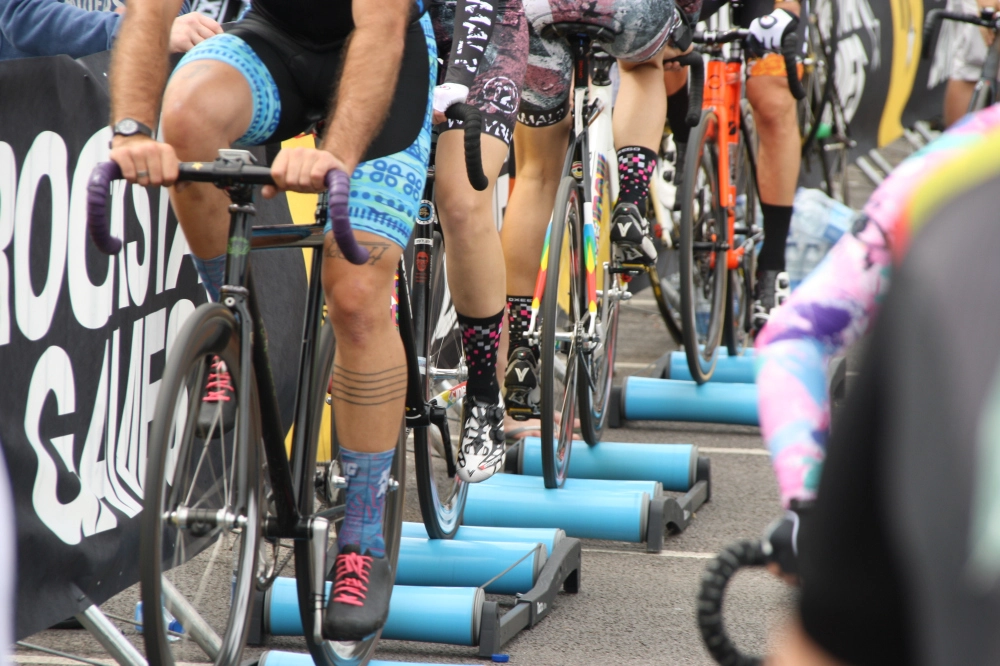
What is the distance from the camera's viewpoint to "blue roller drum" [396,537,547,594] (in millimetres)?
3646

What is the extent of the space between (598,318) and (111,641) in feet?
7.92

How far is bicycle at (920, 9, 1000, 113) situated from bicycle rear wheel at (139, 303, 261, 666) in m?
7.12

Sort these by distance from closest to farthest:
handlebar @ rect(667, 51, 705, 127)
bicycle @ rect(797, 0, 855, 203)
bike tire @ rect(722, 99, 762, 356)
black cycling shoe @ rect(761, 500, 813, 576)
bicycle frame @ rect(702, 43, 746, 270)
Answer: black cycling shoe @ rect(761, 500, 813, 576), handlebar @ rect(667, 51, 705, 127), bicycle frame @ rect(702, 43, 746, 270), bike tire @ rect(722, 99, 762, 356), bicycle @ rect(797, 0, 855, 203)

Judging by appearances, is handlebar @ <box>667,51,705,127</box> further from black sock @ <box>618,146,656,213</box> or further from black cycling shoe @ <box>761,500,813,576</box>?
black cycling shoe @ <box>761,500,813,576</box>

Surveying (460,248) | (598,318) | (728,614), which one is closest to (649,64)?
(598,318)

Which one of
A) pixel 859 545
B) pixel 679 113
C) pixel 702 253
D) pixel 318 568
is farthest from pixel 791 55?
pixel 859 545

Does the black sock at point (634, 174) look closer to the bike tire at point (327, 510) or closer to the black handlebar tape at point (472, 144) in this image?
the black handlebar tape at point (472, 144)

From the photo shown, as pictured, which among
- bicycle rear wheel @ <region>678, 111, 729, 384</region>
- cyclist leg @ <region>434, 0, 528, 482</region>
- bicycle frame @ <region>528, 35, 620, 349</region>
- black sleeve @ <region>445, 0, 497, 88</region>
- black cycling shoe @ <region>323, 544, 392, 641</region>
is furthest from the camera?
bicycle rear wheel @ <region>678, 111, 729, 384</region>

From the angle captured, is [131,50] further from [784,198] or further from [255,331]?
[784,198]

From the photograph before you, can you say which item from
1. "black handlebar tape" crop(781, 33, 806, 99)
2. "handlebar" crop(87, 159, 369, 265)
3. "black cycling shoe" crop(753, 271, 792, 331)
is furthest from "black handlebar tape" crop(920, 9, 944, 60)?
"handlebar" crop(87, 159, 369, 265)

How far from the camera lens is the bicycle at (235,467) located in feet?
7.24

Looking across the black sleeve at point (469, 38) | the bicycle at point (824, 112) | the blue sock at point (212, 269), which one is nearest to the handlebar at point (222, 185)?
the blue sock at point (212, 269)

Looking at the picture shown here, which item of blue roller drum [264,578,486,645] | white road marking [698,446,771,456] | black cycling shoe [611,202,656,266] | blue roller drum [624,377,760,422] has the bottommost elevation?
white road marking [698,446,771,456]

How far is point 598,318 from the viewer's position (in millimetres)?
4734
